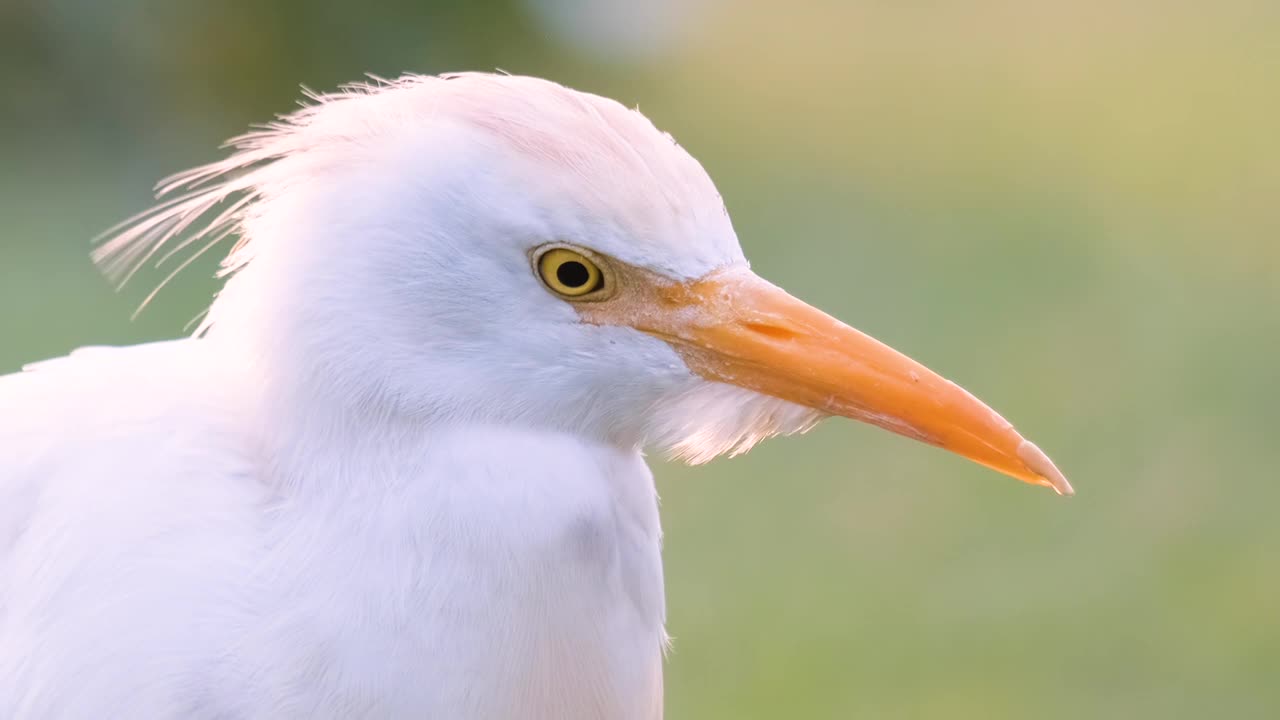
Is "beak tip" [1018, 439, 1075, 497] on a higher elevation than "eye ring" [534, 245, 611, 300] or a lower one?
lower

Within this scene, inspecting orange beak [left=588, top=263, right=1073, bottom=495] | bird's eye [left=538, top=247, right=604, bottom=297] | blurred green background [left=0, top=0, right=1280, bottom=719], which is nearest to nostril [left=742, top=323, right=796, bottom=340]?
orange beak [left=588, top=263, right=1073, bottom=495]

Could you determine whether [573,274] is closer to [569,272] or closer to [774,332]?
[569,272]

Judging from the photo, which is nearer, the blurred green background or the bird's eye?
the bird's eye

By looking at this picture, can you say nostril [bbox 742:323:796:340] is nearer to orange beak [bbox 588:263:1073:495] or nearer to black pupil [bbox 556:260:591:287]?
orange beak [bbox 588:263:1073:495]

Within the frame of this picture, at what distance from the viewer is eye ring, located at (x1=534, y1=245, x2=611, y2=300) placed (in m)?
0.74

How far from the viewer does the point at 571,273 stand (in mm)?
751

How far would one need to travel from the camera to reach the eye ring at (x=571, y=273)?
0.74m

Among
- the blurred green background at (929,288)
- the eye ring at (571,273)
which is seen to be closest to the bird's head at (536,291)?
the eye ring at (571,273)

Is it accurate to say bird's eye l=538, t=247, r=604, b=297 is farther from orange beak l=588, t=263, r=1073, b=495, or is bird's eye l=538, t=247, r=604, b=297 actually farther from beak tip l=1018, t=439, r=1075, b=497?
beak tip l=1018, t=439, r=1075, b=497

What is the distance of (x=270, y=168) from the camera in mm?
833

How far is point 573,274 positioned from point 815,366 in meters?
0.16

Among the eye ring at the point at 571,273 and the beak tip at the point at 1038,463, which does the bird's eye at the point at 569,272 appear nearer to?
the eye ring at the point at 571,273

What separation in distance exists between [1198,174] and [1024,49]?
798 millimetres

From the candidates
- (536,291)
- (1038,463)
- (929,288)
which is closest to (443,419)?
(536,291)
